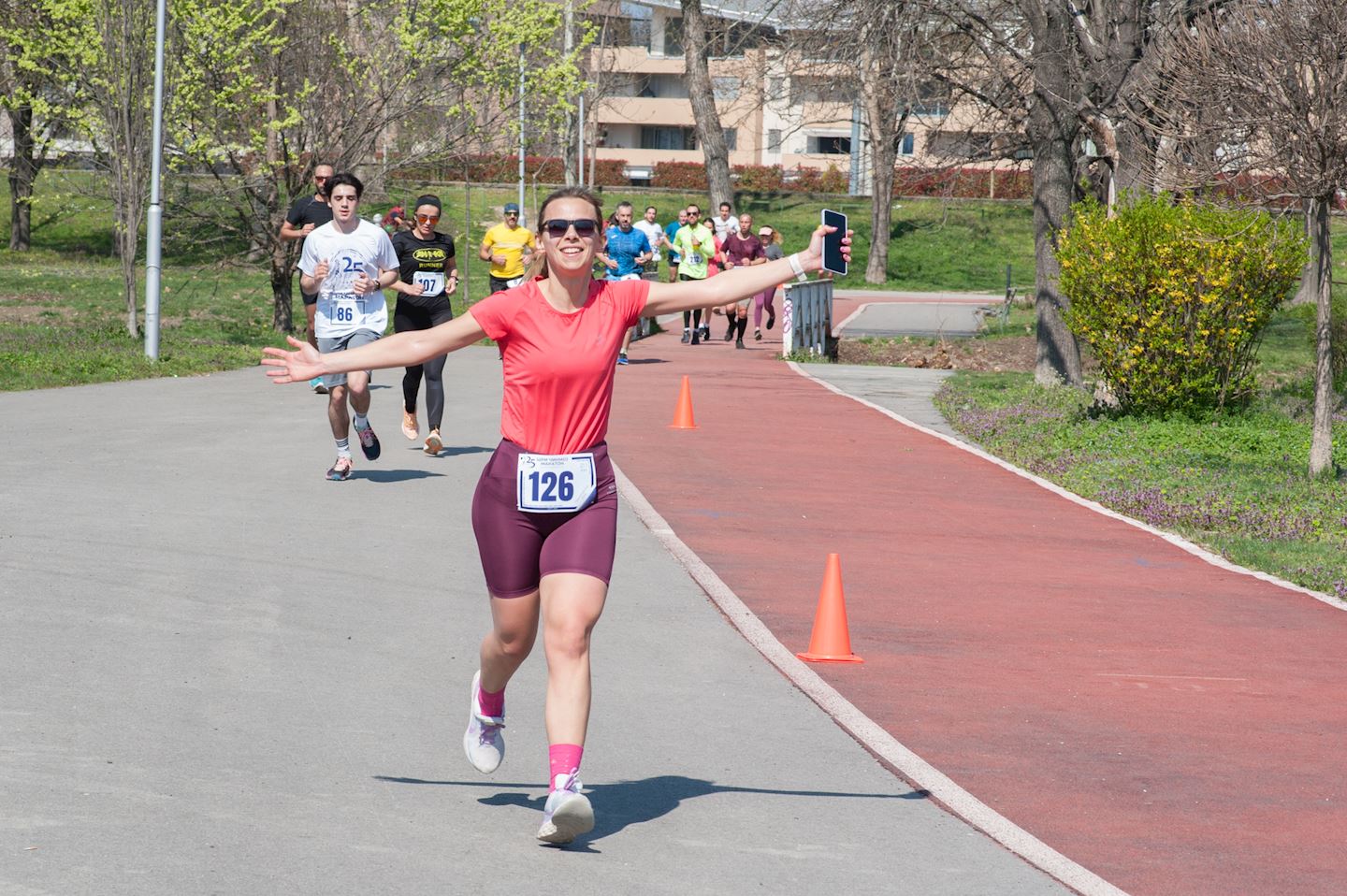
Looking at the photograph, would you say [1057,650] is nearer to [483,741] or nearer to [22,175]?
[483,741]

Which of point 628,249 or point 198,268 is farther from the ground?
point 628,249

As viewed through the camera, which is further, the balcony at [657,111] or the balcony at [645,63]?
the balcony at [657,111]

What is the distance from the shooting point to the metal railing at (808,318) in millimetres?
25188

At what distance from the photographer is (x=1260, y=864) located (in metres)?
5.22

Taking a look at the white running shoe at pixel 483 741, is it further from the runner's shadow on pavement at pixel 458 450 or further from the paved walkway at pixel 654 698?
the runner's shadow on pavement at pixel 458 450

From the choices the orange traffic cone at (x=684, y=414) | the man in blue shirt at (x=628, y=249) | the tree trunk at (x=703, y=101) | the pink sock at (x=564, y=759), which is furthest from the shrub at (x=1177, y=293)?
the tree trunk at (x=703, y=101)

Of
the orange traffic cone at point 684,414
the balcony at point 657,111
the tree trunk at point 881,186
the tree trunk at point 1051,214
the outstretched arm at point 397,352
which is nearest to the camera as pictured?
the outstretched arm at point 397,352

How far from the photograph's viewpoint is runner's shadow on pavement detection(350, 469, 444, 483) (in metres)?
12.3

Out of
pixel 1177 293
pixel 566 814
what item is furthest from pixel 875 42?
pixel 566 814

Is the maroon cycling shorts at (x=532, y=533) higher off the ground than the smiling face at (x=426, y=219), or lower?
lower

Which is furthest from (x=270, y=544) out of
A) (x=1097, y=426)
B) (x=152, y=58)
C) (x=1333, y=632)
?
(x=152, y=58)

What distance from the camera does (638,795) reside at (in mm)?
5613

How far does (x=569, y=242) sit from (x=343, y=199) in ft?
22.2

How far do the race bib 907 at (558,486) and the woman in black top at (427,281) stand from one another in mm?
7921
